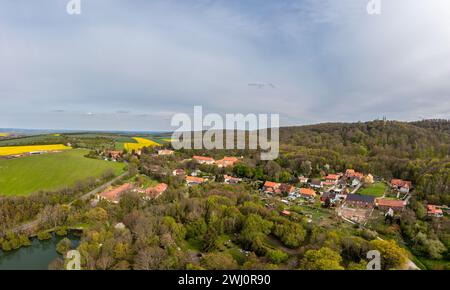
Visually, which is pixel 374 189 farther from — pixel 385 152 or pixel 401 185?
pixel 385 152

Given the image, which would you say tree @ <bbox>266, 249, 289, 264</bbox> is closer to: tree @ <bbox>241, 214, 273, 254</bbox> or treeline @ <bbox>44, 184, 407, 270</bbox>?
treeline @ <bbox>44, 184, 407, 270</bbox>

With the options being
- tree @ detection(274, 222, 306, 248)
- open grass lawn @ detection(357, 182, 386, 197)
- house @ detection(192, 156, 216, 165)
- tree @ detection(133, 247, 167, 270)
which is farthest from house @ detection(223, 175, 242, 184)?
tree @ detection(133, 247, 167, 270)

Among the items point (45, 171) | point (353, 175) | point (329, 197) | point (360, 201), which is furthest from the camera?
point (353, 175)

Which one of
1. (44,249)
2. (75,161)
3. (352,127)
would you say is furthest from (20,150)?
(352,127)

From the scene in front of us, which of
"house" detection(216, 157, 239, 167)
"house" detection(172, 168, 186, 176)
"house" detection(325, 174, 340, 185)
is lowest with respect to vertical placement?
"house" detection(325, 174, 340, 185)
